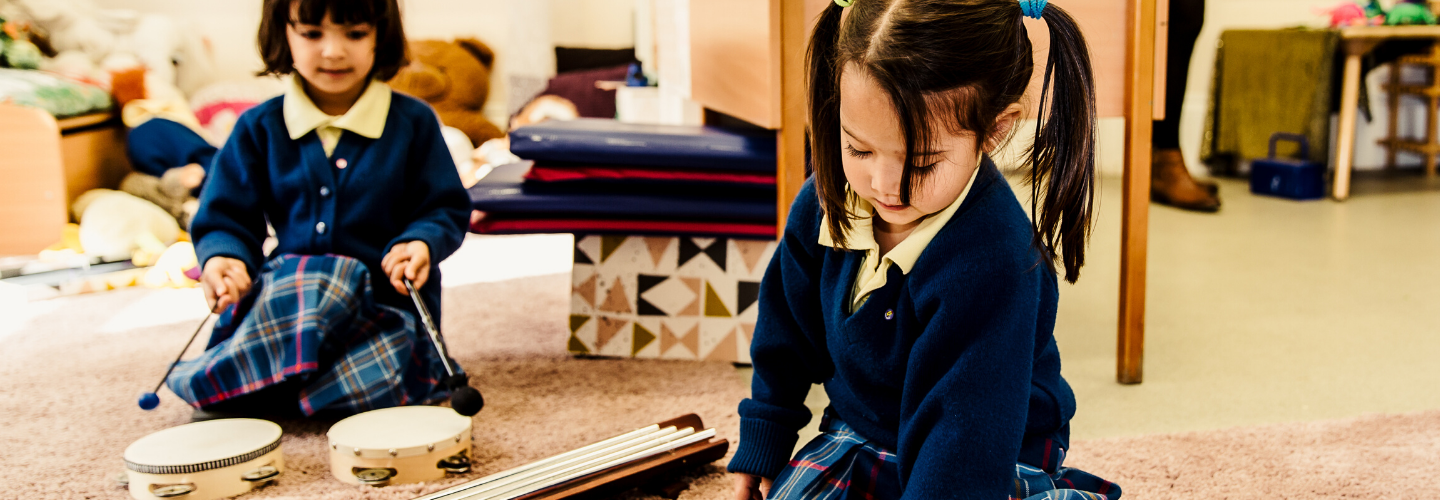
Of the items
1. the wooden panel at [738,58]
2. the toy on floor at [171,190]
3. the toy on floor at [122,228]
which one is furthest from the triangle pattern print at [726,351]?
the toy on floor at [171,190]

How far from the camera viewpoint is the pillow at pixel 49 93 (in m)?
1.96

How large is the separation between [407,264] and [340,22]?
27cm

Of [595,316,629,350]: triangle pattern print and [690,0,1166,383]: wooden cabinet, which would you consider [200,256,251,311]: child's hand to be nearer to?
[595,316,629,350]: triangle pattern print

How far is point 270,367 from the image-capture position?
42.9 inches

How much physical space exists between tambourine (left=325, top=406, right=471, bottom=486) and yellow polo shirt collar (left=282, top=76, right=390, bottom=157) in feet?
1.18

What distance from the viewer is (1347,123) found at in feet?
8.36

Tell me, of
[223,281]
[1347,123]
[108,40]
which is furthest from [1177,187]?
[108,40]

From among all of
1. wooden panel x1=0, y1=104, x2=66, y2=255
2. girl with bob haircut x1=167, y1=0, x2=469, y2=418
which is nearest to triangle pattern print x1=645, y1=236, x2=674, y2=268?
girl with bob haircut x1=167, y1=0, x2=469, y2=418

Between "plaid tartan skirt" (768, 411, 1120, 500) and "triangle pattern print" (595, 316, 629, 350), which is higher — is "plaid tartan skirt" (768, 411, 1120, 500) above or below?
above

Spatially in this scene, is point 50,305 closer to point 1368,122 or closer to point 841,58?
point 841,58

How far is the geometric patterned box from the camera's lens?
4.28 feet

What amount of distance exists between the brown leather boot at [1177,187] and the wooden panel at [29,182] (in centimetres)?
234

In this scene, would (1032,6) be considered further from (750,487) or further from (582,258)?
(582,258)

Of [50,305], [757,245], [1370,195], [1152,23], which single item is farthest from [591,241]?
[1370,195]
